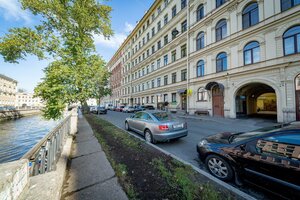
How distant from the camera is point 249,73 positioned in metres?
12.5

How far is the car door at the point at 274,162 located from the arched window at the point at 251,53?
13.0 m

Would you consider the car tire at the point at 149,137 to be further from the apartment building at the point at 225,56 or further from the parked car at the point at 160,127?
the apartment building at the point at 225,56

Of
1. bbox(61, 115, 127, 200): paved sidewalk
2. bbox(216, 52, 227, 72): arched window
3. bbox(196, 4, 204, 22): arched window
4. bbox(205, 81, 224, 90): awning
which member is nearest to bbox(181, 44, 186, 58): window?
bbox(196, 4, 204, 22): arched window

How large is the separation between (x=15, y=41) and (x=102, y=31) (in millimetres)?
7316

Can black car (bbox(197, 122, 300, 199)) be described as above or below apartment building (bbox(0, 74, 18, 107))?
below

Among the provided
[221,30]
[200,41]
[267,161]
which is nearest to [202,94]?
[200,41]

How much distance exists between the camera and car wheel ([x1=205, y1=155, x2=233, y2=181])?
10.1ft

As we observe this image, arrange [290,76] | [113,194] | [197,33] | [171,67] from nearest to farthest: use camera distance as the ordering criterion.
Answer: [113,194] → [290,76] → [197,33] → [171,67]

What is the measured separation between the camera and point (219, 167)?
324 centimetres

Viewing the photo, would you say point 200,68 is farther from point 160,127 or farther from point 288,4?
point 160,127

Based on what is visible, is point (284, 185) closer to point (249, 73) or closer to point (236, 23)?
point (249, 73)

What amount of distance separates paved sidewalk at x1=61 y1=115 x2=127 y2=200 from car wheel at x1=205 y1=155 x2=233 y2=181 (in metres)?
2.26

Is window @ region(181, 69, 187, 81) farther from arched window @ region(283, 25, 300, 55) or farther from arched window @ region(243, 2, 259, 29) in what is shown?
arched window @ region(283, 25, 300, 55)

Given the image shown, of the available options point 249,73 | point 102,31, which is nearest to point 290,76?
point 249,73
